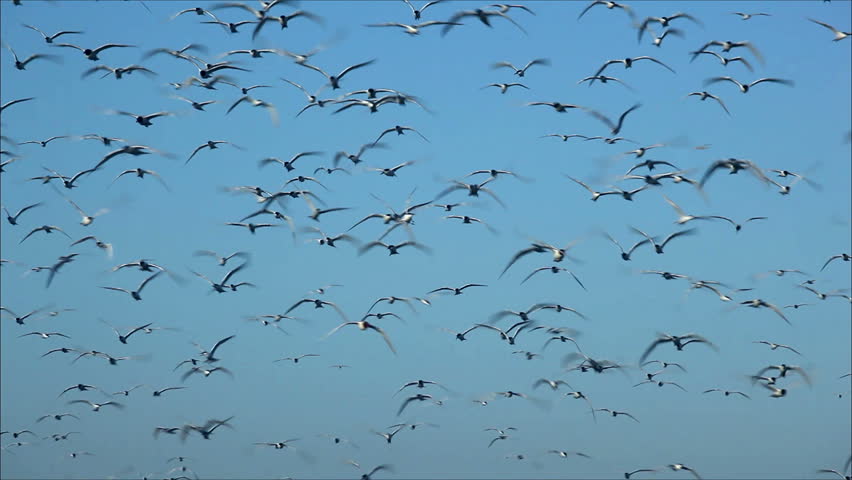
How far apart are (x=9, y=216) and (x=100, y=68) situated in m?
11.4

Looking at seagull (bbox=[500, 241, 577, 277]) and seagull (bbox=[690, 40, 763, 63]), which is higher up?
seagull (bbox=[690, 40, 763, 63])

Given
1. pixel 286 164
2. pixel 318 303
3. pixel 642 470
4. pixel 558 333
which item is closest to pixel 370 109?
pixel 286 164

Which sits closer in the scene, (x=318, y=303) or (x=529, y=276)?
(x=529, y=276)

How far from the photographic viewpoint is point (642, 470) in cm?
6569

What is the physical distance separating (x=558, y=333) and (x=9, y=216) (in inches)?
1180

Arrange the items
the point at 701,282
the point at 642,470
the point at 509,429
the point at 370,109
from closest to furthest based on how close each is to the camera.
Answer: the point at 370,109 < the point at 701,282 < the point at 642,470 < the point at 509,429

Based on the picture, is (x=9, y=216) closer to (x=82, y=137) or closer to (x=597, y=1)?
(x=82, y=137)

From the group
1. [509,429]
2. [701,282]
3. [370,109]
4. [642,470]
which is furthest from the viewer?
[509,429]

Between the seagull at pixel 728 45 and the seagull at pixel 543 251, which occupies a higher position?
the seagull at pixel 728 45

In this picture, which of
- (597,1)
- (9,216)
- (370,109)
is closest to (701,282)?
(597,1)

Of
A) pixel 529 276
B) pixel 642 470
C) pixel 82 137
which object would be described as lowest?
pixel 642 470

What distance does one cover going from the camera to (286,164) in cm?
6356

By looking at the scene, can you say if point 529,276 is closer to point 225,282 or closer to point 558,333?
point 558,333

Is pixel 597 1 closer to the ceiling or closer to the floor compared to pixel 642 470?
closer to the ceiling
